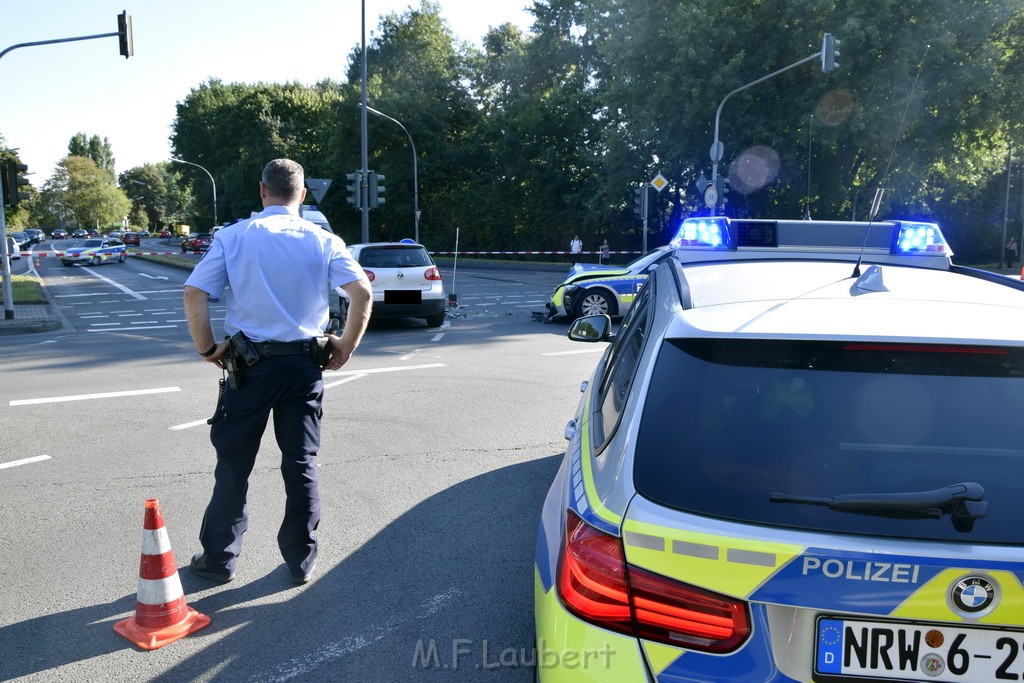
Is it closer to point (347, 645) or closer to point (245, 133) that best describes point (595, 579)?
point (347, 645)

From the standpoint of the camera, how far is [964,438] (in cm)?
200

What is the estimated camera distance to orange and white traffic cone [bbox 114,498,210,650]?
3.43 m

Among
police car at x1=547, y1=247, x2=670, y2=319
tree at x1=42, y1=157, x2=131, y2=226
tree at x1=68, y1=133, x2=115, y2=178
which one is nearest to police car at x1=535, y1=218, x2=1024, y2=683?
police car at x1=547, y1=247, x2=670, y2=319

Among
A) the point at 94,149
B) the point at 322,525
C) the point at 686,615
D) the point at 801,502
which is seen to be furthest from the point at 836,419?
the point at 94,149

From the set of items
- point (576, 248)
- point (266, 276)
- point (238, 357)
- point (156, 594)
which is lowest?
point (156, 594)

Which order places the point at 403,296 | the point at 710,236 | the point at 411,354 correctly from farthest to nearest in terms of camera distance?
the point at 403,296 → the point at 411,354 → the point at 710,236

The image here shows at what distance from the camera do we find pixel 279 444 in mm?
3838

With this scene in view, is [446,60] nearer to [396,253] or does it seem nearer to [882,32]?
[882,32]

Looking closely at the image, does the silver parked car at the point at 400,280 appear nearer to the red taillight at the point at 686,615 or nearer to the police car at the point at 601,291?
the police car at the point at 601,291

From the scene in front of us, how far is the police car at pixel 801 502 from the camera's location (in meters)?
1.72

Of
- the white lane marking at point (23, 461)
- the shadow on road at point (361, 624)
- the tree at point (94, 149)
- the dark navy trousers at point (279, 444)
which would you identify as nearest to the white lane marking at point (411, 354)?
the white lane marking at point (23, 461)

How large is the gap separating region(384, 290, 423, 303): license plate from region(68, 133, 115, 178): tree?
157562mm

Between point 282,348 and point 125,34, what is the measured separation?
779 inches

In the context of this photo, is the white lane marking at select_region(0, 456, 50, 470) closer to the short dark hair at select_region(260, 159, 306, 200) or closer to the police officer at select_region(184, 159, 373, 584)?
the police officer at select_region(184, 159, 373, 584)
